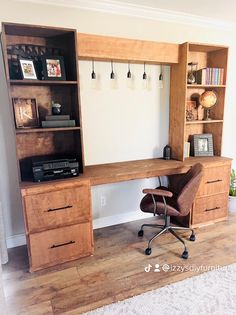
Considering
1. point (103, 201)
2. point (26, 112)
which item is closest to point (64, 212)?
point (103, 201)

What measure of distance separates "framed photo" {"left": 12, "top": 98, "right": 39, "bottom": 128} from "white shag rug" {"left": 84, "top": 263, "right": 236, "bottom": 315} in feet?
5.43

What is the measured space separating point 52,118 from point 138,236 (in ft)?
5.22

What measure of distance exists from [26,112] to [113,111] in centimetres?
96

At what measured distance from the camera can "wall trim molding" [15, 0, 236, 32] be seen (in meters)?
2.27

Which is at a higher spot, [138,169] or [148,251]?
[138,169]

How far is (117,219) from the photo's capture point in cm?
289

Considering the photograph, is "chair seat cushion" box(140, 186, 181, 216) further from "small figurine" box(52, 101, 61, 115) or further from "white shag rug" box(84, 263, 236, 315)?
"small figurine" box(52, 101, 61, 115)

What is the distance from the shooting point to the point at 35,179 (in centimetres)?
200

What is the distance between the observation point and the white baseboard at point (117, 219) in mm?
2805

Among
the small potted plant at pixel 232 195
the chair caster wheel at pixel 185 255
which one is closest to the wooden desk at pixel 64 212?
the chair caster wheel at pixel 185 255

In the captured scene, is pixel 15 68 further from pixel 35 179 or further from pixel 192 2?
pixel 192 2

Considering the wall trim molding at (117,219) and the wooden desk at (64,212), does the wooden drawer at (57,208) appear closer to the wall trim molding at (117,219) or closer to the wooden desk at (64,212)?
the wooden desk at (64,212)

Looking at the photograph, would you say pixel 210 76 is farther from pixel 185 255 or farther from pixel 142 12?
pixel 185 255

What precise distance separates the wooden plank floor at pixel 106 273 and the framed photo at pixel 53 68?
174 cm
